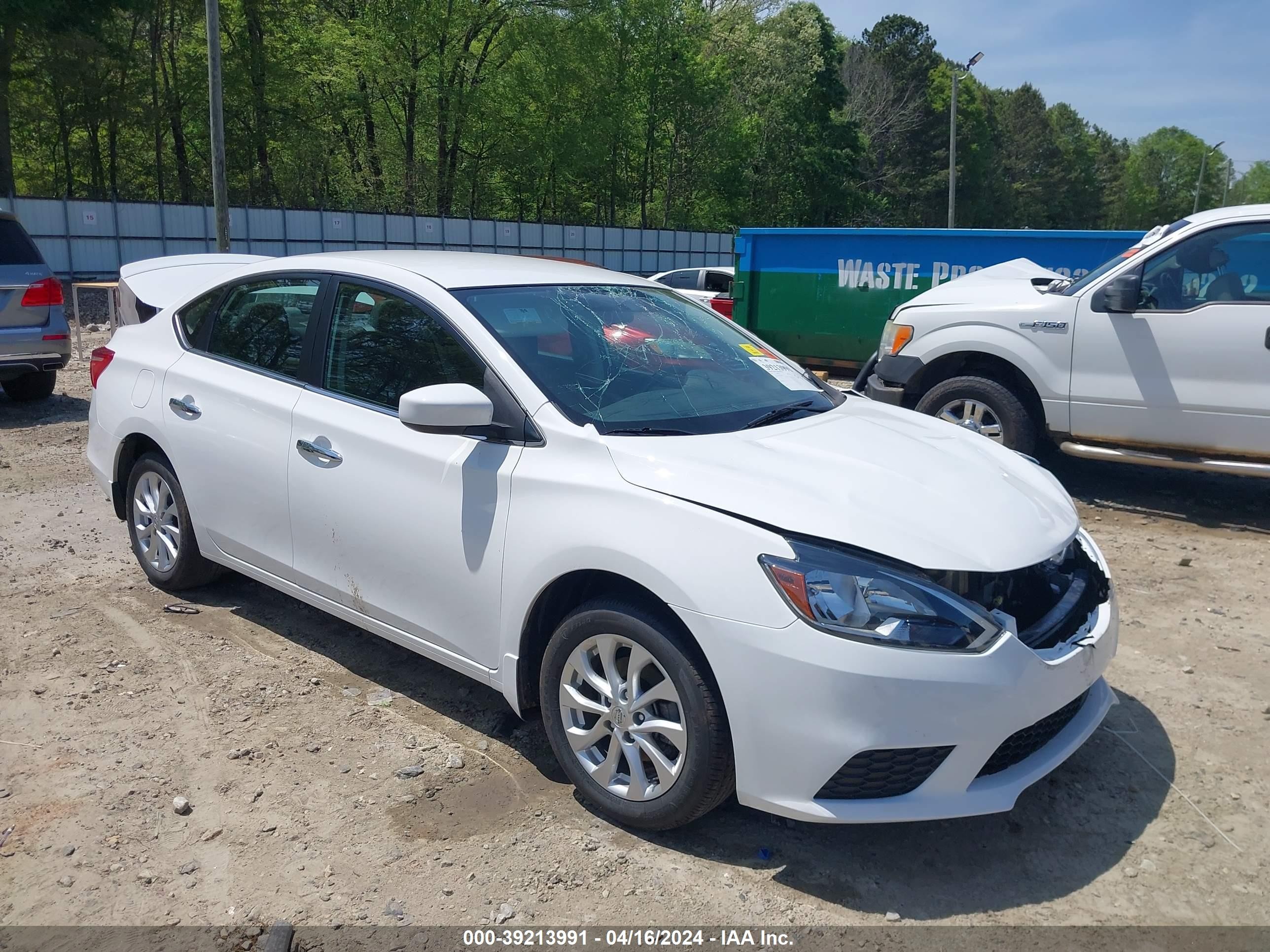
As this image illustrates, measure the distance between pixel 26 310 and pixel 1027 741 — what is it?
9.43 m

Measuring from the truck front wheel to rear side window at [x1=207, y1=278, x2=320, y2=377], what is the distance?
439cm

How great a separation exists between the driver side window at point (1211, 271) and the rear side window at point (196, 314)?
5.46 meters

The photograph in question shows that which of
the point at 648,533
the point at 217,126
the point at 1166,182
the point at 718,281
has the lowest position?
the point at 648,533

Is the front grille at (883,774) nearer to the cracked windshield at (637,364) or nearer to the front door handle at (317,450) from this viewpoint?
the cracked windshield at (637,364)

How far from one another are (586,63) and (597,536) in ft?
138

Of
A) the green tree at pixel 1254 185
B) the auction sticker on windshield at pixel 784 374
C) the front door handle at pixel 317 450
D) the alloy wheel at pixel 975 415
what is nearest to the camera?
the front door handle at pixel 317 450

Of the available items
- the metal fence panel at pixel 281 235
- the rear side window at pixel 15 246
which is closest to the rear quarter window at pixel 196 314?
the rear side window at pixel 15 246

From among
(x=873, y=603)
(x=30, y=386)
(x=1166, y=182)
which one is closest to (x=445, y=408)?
(x=873, y=603)

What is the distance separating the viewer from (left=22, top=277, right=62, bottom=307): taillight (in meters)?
9.41

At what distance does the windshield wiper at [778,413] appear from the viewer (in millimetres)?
3619

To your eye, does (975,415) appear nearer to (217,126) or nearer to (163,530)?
(163,530)

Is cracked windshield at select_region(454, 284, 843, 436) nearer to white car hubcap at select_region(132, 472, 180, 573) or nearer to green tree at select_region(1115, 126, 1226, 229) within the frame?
white car hubcap at select_region(132, 472, 180, 573)

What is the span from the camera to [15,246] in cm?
946

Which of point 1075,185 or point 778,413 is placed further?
point 1075,185
